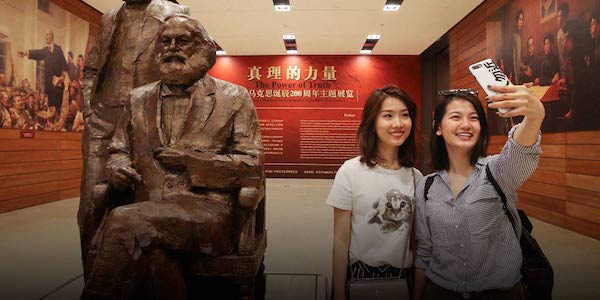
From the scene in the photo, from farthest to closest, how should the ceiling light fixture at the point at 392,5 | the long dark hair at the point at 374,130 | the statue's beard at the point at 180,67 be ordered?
the ceiling light fixture at the point at 392,5 → the statue's beard at the point at 180,67 → the long dark hair at the point at 374,130

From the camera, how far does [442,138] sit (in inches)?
75.9

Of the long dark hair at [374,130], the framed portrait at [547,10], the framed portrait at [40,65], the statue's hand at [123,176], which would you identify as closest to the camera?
the long dark hair at [374,130]

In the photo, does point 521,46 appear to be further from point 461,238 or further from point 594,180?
point 461,238

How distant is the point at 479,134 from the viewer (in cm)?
177

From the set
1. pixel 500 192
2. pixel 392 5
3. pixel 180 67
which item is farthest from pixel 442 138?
pixel 392 5

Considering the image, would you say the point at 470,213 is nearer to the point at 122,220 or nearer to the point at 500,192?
the point at 500,192

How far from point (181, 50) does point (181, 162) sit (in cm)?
67

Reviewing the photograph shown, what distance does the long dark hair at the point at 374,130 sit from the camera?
1.96m

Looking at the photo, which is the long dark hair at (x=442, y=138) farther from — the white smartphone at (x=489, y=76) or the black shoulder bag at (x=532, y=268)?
the white smartphone at (x=489, y=76)

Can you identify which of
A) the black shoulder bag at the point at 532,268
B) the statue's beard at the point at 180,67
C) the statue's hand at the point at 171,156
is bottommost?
the black shoulder bag at the point at 532,268

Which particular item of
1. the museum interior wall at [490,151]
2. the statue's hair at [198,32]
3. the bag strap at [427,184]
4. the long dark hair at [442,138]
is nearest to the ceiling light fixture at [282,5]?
the museum interior wall at [490,151]

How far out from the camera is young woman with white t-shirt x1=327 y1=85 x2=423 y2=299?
1.85m

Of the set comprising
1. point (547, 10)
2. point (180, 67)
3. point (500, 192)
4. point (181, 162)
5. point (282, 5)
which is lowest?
point (500, 192)

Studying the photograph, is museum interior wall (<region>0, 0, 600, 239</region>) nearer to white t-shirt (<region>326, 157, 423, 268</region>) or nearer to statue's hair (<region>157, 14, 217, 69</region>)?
white t-shirt (<region>326, 157, 423, 268</region>)
